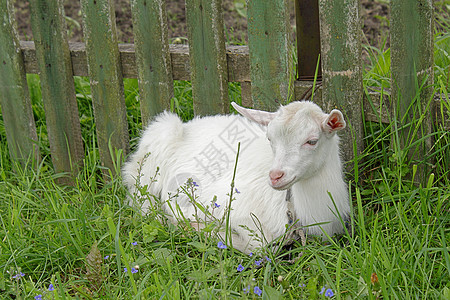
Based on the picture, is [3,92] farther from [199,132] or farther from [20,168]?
[199,132]

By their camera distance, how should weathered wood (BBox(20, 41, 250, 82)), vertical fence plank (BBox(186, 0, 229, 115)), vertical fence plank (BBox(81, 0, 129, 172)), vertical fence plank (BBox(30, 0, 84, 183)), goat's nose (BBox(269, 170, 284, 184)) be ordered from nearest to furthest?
goat's nose (BBox(269, 170, 284, 184)) < vertical fence plank (BBox(186, 0, 229, 115)) < weathered wood (BBox(20, 41, 250, 82)) < vertical fence plank (BBox(81, 0, 129, 172)) < vertical fence plank (BBox(30, 0, 84, 183))

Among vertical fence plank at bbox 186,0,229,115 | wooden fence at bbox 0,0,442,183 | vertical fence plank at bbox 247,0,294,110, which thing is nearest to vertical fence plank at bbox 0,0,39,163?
wooden fence at bbox 0,0,442,183

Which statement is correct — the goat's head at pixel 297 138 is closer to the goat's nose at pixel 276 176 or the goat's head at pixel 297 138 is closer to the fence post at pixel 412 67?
the goat's nose at pixel 276 176

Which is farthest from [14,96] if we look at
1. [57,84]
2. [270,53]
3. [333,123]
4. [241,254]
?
[333,123]

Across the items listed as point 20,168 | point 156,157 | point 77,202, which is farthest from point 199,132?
point 20,168

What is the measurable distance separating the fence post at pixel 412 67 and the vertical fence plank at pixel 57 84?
2.15 meters

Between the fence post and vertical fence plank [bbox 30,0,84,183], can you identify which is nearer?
the fence post

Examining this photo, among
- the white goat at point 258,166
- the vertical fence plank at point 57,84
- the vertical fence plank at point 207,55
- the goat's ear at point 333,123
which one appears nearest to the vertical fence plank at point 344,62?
A: the white goat at point 258,166

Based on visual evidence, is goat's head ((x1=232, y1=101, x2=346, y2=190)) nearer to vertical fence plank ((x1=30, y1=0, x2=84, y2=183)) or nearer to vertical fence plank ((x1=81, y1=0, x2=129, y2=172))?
vertical fence plank ((x1=81, y1=0, x2=129, y2=172))

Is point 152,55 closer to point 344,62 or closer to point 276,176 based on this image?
point 344,62

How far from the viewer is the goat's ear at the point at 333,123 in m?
2.54

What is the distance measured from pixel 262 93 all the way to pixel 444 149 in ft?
3.49

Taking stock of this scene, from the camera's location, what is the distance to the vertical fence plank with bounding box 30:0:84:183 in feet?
12.0

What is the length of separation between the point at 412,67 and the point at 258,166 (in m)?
0.98
